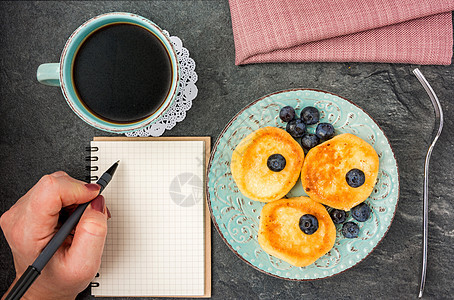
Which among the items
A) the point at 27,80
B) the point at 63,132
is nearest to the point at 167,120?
the point at 63,132

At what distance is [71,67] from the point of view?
706 millimetres

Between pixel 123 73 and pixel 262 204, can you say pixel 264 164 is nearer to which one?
pixel 262 204

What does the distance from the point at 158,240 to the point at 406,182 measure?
0.66m

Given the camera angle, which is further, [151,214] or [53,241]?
[151,214]

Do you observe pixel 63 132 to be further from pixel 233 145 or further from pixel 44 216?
pixel 233 145

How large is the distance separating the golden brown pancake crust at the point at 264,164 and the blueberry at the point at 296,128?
0.02m

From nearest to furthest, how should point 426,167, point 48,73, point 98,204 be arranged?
point 48,73 < point 98,204 < point 426,167

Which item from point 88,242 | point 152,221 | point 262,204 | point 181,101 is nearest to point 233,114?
point 181,101

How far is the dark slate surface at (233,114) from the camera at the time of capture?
2.98 feet

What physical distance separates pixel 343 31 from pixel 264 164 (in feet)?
1.21

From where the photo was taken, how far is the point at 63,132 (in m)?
0.93

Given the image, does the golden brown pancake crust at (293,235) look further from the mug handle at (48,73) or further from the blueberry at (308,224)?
the mug handle at (48,73)

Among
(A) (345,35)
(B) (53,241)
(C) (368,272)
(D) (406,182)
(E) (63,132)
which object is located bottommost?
(C) (368,272)

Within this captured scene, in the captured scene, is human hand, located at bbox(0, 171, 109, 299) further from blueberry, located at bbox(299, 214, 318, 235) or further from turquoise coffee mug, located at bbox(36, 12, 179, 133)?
blueberry, located at bbox(299, 214, 318, 235)
